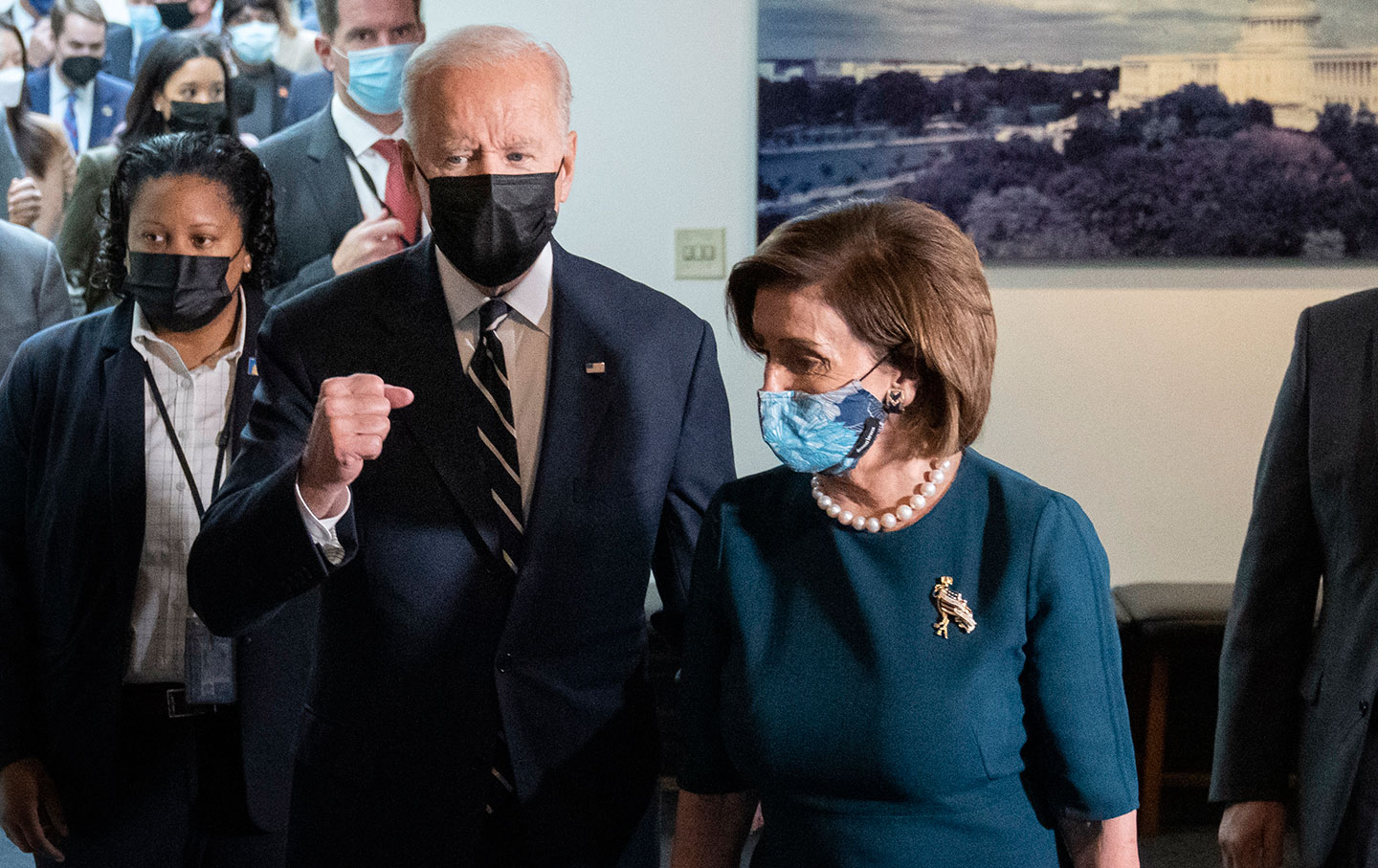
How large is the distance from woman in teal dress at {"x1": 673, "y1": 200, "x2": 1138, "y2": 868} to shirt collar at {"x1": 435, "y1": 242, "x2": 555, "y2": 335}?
0.31 m

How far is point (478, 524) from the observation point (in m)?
1.39

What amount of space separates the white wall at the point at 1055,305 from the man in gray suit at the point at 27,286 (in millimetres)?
1371

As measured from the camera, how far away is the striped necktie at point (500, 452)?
1.40 meters

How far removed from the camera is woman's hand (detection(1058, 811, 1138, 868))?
1.18 meters

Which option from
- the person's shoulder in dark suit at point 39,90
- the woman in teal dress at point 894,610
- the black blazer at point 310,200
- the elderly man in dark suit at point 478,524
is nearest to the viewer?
the woman in teal dress at point 894,610

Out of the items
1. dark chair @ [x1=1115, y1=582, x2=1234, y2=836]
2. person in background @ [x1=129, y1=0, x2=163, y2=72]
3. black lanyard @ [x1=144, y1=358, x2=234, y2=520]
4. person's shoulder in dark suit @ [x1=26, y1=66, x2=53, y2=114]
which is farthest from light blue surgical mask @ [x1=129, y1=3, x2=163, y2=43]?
dark chair @ [x1=1115, y1=582, x2=1234, y2=836]

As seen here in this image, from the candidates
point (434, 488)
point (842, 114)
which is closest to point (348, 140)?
point (842, 114)

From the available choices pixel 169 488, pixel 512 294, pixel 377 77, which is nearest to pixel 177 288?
pixel 169 488

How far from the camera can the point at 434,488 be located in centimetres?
141

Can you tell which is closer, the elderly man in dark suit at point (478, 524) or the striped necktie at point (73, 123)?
the elderly man in dark suit at point (478, 524)

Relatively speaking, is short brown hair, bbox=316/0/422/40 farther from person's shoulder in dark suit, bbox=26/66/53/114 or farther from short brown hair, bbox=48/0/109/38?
person's shoulder in dark suit, bbox=26/66/53/114

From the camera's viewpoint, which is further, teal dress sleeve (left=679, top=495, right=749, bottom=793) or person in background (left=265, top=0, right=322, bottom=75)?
person in background (left=265, top=0, right=322, bottom=75)

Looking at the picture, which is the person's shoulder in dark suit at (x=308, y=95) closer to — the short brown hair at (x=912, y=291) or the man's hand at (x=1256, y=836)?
the short brown hair at (x=912, y=291)

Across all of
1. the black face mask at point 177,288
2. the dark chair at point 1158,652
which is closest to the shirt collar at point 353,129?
the black face mask at point 177,288
